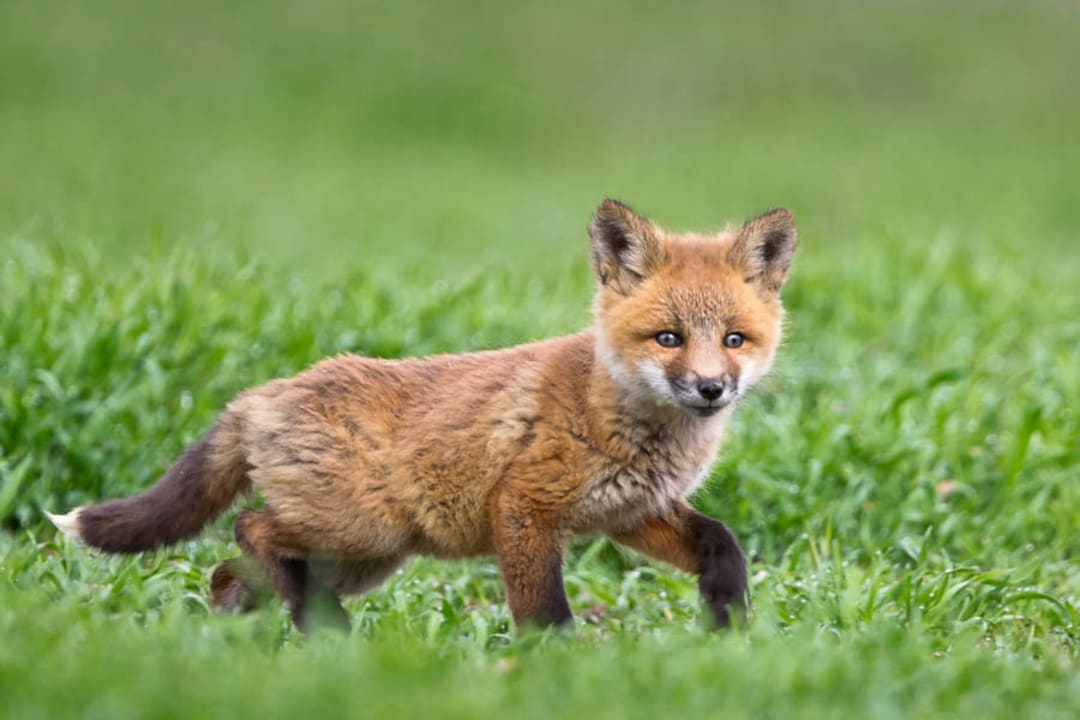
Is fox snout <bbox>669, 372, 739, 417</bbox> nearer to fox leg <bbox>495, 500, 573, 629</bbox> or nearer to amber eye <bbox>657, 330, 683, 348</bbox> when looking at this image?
amber eye <bbox>657, 330, 683, 348</bbox>

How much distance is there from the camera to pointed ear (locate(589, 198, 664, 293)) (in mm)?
5102

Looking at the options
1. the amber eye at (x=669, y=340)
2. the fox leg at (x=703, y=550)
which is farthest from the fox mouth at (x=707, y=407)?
the fox leg at (x=703, y=550)

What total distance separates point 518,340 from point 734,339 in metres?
3.25

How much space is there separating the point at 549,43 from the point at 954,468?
19.7 meters

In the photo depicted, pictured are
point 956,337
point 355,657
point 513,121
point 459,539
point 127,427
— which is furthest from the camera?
point 513,121

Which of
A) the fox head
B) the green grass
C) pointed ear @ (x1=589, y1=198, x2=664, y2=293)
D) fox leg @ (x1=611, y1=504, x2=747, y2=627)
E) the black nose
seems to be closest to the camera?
the green grass

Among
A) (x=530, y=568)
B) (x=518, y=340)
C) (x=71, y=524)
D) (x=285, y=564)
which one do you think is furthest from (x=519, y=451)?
(x=518, y=340)

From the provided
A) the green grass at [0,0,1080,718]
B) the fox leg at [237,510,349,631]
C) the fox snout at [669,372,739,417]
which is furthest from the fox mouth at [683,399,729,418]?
the fox leg at [237,510,349,631]

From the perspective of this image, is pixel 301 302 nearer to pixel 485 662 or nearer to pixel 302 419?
pixel 302 419

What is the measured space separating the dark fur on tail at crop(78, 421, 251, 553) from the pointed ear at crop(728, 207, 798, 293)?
2049 mm

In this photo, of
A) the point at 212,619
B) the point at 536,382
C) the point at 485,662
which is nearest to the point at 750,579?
the point at 536,382

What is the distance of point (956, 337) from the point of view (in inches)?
357

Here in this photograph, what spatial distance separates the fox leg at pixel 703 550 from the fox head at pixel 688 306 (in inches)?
18.7

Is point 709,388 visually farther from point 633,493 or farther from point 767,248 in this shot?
point 767,248
